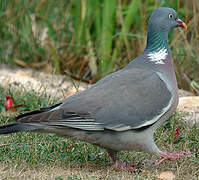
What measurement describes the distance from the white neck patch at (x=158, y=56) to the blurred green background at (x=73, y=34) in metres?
2.19

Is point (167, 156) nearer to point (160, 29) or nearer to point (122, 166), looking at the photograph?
point (122, 166)

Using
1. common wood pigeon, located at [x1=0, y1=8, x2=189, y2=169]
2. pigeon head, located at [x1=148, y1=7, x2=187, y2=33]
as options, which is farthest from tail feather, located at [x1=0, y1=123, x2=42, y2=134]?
pigeon head, located at [x1=148, y1=7, x2=187, y2=33]

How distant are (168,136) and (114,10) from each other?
2.56 m

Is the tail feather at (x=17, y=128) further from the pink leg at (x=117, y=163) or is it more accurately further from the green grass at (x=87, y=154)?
the pink leg at (x=117, y=163)

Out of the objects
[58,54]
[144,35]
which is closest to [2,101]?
[58,54]

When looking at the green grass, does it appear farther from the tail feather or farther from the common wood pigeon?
the tail feather

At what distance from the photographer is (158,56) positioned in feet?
13.1

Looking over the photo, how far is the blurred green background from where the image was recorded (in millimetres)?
6445

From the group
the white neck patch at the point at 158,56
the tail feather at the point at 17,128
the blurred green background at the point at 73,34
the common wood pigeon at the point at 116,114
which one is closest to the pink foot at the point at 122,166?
the common wood pigeon at the point at 116,114

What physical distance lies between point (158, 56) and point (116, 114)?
70cm

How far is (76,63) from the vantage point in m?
6.61

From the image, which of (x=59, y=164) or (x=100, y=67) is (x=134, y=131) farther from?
(x=100, y=67)

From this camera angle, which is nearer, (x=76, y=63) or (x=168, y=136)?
(x=168, y=136)

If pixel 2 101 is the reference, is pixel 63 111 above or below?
above
